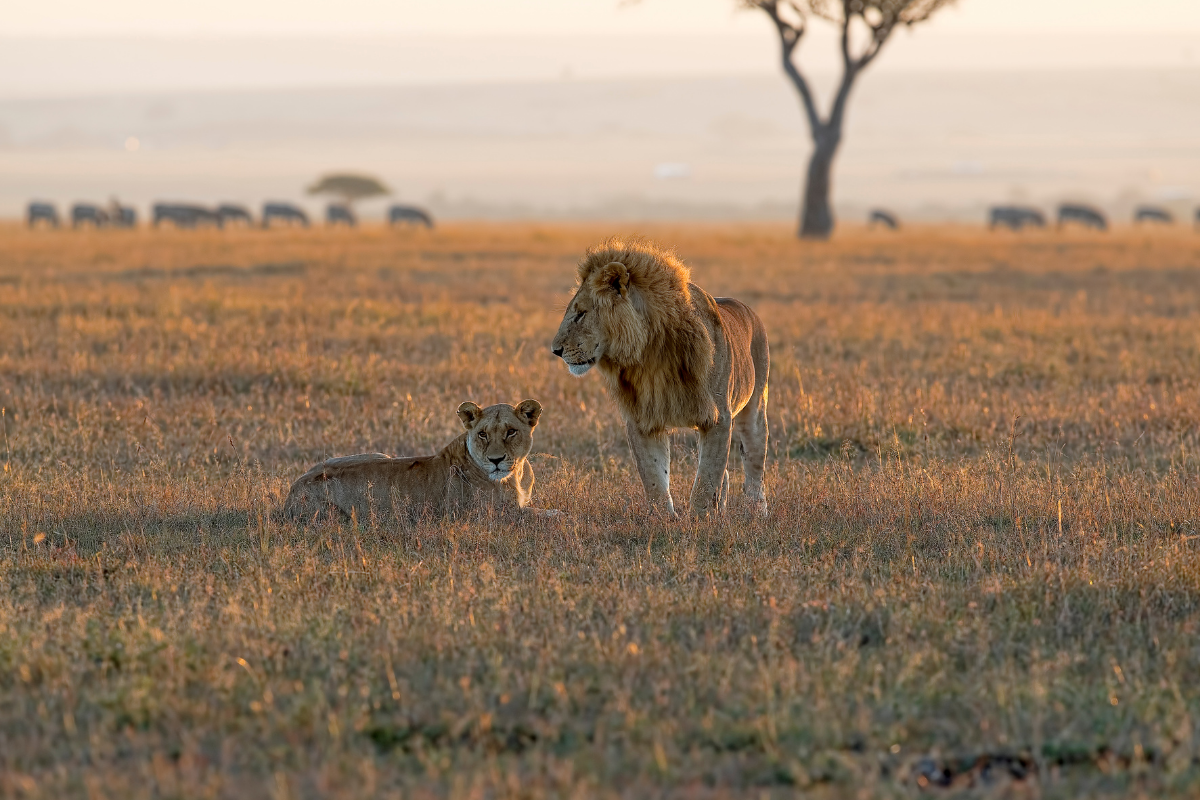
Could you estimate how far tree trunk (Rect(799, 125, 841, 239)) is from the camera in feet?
137

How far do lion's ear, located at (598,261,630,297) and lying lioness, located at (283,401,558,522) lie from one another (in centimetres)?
82

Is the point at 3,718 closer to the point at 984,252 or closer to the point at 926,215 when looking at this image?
the point at 984,252

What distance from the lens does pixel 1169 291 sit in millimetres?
23375

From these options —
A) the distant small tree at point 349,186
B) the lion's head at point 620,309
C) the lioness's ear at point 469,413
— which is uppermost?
the distant small tree at point 349,186

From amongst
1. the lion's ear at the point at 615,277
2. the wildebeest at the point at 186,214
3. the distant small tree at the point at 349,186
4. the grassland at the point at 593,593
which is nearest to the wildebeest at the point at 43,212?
the wildebeest at the point at 186,214

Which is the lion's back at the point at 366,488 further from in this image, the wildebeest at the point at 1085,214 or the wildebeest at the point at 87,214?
the wildebeest at the point at 1085,214

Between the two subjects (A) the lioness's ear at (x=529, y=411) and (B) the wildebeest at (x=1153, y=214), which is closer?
(A) the lioness's ear at (x=529, y=411)

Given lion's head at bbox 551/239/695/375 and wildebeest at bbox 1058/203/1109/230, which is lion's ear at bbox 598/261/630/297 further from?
wildebeest at bbox 1058/203/1109/230

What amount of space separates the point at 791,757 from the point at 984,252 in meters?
30.6

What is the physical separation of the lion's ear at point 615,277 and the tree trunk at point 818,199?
113 ft

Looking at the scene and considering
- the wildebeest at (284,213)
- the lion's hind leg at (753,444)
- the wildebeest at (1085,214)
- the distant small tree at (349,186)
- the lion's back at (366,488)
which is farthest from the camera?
the distant small tree at (349,186)

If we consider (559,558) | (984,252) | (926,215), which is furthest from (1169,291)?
(926,215)

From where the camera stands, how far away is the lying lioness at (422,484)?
8070mm

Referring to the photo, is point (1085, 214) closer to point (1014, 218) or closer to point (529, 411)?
point (1014, 218)
